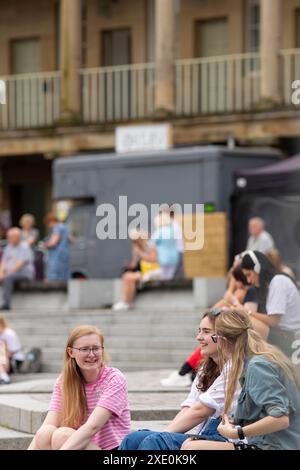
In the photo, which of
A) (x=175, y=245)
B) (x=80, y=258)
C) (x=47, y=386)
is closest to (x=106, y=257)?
(x=80, y=258)

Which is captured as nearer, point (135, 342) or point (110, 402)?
point (110, 402)

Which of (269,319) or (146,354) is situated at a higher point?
(269,319)

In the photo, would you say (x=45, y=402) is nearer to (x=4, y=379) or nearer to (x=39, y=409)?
(x=39, y=409)

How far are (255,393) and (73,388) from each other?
1291mm

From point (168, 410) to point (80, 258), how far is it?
13.7 meters

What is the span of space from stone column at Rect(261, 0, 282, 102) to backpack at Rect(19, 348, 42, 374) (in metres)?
13.1

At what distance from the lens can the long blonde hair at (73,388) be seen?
366 inches

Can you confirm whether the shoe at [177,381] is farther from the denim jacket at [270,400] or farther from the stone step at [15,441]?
the denim jacket at [270,400]

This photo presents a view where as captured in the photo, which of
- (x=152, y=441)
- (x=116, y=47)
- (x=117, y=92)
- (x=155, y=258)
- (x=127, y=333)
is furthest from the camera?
(x=116, y=47)

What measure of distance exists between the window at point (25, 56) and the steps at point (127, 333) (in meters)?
16.7

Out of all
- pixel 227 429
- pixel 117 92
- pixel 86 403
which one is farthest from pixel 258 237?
pixel 117 92

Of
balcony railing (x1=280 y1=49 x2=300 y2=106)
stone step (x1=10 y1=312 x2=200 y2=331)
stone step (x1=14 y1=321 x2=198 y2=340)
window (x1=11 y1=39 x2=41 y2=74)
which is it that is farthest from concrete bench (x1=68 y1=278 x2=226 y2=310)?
window (x1=11 y1=39 x2=41 y2=74)

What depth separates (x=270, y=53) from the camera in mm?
30562
